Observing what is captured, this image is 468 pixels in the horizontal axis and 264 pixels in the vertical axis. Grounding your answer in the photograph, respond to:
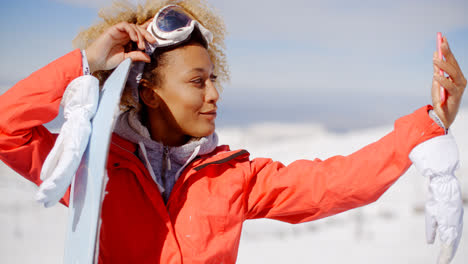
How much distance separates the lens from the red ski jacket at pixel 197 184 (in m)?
2.03

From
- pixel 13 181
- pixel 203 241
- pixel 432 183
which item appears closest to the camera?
pixel 432 183

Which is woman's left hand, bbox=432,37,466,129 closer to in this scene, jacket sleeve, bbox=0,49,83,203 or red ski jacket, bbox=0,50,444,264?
red ski jacket, bbox=0,50,444,264

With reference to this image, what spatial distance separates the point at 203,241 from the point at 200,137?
0.57 meters

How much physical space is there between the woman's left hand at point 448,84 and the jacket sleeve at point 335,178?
0.06 metres

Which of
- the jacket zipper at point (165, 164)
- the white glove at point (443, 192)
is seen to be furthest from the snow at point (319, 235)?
the white glove at point (443, 192)

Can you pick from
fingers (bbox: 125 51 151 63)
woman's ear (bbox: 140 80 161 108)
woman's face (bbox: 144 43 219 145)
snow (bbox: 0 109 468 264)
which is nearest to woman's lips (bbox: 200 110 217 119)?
woman's face (bbox: 144 43 219 145)

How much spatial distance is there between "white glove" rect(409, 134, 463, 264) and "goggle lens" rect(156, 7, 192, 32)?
1.35 metres

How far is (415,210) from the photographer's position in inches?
304

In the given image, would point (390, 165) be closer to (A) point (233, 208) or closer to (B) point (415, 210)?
(A) point (233, 208)

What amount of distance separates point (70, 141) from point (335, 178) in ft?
4.02

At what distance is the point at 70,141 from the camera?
193 cm

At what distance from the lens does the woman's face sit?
93.3 inches

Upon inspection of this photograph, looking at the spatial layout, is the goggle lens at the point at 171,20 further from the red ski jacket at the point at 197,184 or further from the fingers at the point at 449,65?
the fingers at the point at 449,65

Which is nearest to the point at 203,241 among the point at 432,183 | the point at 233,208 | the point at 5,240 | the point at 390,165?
the point at 233,208
